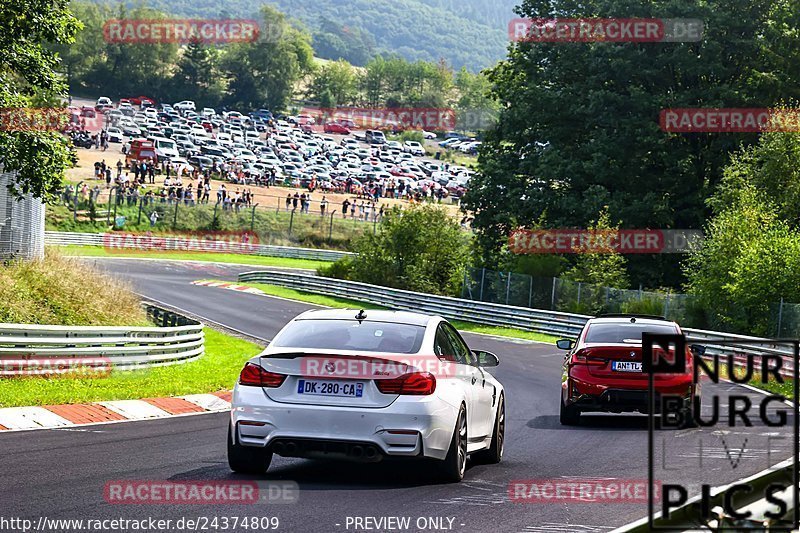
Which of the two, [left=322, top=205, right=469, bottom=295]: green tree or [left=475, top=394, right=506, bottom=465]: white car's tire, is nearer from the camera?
[left=475, top=394, right=506, bottom=465]: white car's tire

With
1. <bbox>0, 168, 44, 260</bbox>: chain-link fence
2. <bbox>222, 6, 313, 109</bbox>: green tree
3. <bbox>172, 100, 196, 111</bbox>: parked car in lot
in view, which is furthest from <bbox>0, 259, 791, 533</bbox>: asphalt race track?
<bbox>222, 6, 313, 109</bbox>: green tree

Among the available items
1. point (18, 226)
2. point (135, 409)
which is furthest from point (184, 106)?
point (135, 409)

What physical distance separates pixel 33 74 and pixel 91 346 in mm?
5741

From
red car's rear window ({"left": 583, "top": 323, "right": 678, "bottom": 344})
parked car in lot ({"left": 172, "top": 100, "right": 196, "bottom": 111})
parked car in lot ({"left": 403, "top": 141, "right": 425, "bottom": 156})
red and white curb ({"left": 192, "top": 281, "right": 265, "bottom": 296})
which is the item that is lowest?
red and white curb ({"left": 192, "top": 281, "right": 265, "bottom": 296})

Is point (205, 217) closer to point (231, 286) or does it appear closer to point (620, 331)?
point (231, 286)

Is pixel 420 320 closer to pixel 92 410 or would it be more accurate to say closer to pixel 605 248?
pixel 92 410

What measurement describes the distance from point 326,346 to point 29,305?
14.2 m

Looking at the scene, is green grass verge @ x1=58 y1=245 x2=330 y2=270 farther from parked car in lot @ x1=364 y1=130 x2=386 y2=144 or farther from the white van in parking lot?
parked car in lot @ x1=364 y1=130 x2=386 y2=144

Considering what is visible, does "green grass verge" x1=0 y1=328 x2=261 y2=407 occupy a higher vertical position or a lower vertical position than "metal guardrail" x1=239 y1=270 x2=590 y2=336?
higher

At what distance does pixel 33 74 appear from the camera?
74.0 feet

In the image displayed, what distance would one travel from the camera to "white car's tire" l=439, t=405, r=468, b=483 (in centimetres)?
1011

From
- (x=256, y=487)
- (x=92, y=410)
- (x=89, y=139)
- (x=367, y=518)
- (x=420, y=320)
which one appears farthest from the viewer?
(x=89, y=139)

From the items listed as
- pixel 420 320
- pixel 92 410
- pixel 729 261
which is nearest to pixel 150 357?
pixel 92 410

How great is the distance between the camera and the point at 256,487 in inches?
371
